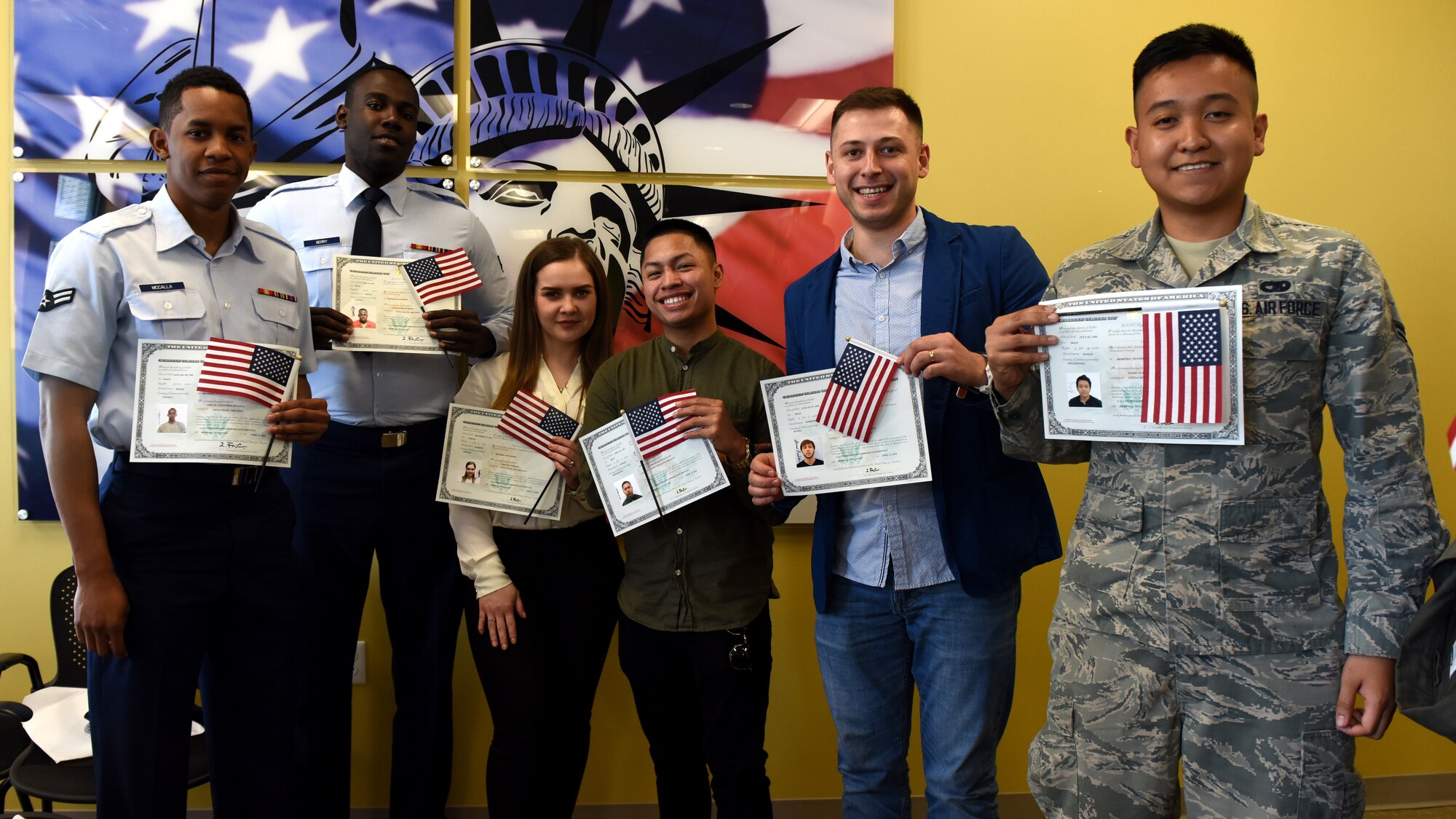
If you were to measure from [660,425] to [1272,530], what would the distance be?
1.39 m

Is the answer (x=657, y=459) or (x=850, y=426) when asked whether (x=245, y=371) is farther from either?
(x=850, y=426)

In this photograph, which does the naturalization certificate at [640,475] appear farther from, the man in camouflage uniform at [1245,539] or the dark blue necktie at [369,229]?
the dark blue necktie at [369,229]

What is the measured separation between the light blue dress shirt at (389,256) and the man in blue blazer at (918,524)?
127 centimetres

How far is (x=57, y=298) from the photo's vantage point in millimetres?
2178

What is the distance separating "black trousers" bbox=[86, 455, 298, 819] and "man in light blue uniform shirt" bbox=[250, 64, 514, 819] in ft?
1.19

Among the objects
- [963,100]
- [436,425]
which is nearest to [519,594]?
[436,425]

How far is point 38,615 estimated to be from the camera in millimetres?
3344

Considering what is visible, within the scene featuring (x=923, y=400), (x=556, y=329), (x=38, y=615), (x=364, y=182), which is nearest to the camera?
(x=923, y=400)

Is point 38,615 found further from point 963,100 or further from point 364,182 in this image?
point 963,100

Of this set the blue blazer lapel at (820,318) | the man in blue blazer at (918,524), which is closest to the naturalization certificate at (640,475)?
the man in blue blazer at (918,524)

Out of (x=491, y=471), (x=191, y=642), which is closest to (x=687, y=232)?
(x=491, y=471)

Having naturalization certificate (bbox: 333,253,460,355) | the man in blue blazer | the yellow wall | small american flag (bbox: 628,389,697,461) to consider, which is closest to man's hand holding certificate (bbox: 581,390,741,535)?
small american flag (bbox: 628,389,697,461)

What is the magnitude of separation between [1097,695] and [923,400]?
0.76 metres

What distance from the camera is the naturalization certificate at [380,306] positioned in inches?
105
